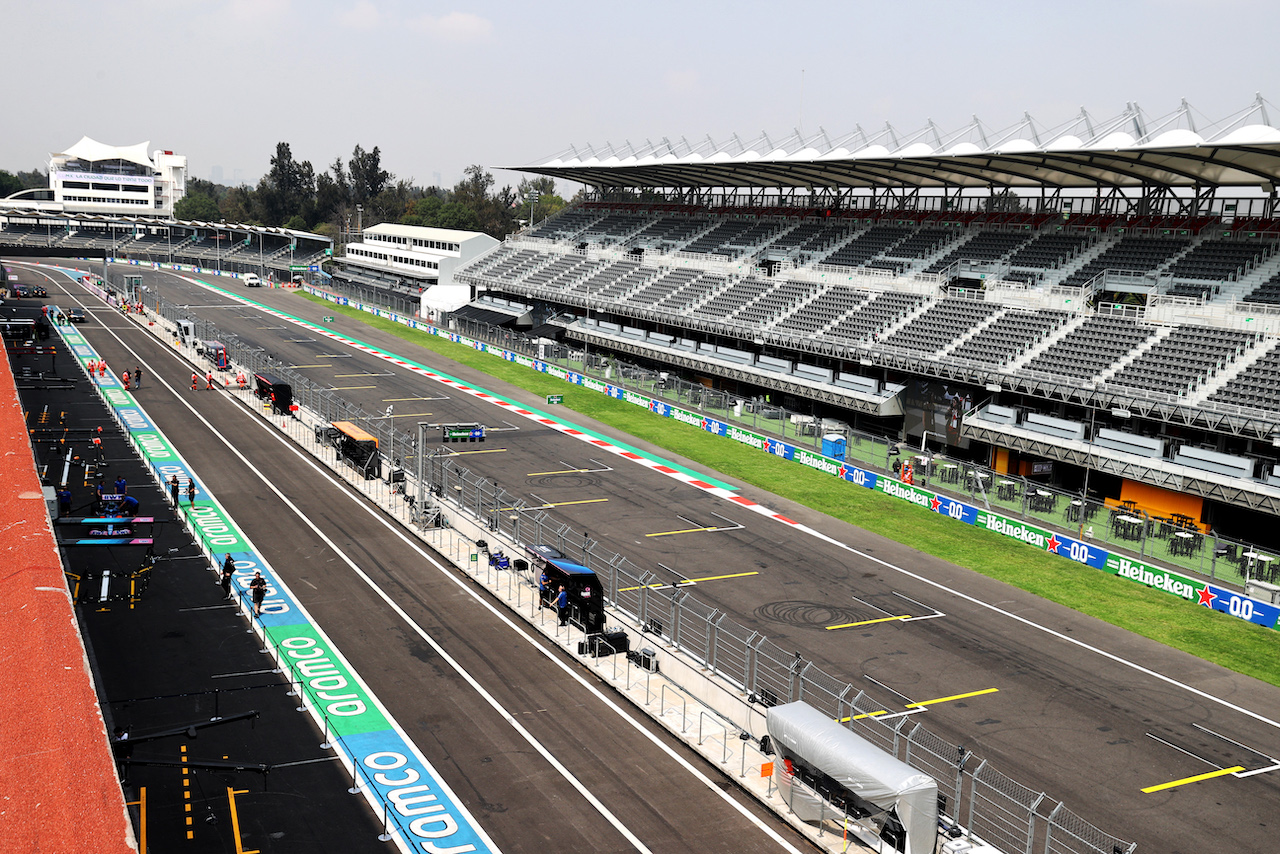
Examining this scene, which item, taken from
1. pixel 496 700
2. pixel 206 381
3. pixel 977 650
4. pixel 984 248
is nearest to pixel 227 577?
pixel 496 700

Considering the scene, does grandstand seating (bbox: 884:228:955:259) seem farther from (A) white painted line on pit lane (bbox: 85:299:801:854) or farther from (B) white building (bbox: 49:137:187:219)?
(B) white building (bbox: 49:137:187:219)

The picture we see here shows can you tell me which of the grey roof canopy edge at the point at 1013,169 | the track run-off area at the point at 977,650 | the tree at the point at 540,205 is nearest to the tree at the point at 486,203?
A: the tree at the point at 540,205

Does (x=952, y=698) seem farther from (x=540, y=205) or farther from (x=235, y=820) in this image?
(x=540, y=205)

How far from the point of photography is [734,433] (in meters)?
49.5

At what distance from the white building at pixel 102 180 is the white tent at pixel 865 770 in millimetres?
194876

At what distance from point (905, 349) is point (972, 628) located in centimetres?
2382

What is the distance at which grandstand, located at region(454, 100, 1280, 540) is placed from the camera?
3731cm

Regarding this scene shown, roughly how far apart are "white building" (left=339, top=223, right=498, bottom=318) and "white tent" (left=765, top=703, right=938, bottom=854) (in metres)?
75.3

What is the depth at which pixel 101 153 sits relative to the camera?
607 feet

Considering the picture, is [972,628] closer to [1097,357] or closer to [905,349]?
[1097,357]

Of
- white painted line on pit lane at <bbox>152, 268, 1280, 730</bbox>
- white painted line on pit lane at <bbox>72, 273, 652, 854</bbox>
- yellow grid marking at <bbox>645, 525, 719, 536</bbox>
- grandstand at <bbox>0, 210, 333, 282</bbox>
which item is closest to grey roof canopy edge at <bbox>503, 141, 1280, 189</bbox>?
white painted line on pit lane at <bbox>152, 268, 1280, 730</bbox>

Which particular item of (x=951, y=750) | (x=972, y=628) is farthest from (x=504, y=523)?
(x=951, y=750)

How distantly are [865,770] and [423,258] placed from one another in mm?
89963

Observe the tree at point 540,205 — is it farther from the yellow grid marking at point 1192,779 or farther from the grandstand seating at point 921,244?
the yellow grid marking at point 1192,779
